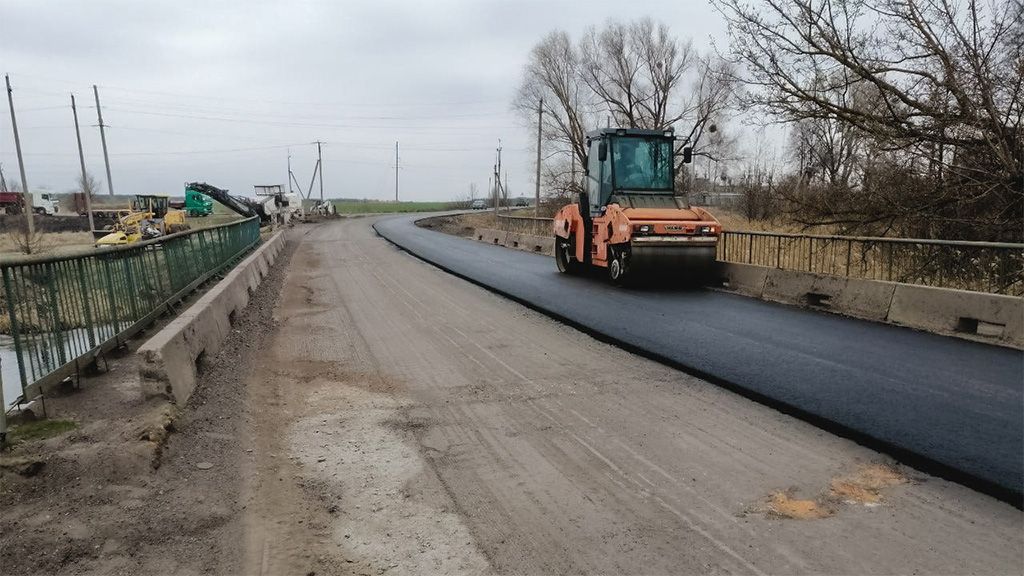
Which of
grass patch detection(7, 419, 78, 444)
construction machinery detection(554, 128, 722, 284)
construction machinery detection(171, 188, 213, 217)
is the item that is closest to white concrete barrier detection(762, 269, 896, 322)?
construction machinery detection(554, 128, 722, 284)

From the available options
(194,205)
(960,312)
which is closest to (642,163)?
(960,312)

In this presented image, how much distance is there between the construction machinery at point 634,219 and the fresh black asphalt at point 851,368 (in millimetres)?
818

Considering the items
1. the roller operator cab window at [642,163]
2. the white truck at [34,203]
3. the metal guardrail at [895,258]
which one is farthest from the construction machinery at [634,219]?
the white truck at [34,203]

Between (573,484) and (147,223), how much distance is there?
1509 inches

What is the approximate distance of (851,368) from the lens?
6.27m

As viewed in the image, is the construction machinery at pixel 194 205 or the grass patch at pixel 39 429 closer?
the grass patch at pixel 39 429

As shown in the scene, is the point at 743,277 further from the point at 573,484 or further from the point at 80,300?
the point at 80,300

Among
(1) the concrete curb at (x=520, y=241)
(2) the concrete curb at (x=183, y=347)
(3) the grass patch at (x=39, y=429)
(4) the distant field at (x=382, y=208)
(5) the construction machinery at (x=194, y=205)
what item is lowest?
(4) the distant field at (x=382, y=208)

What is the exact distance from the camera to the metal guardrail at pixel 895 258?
7.84m

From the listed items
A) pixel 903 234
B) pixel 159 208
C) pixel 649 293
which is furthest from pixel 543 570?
pixel 159 208

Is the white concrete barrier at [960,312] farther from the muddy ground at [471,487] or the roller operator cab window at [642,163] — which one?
the roller operator cab window at [642,163]

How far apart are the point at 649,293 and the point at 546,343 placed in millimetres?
4273

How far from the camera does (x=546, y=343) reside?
7.83m

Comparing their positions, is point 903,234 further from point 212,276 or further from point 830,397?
point 212,276
